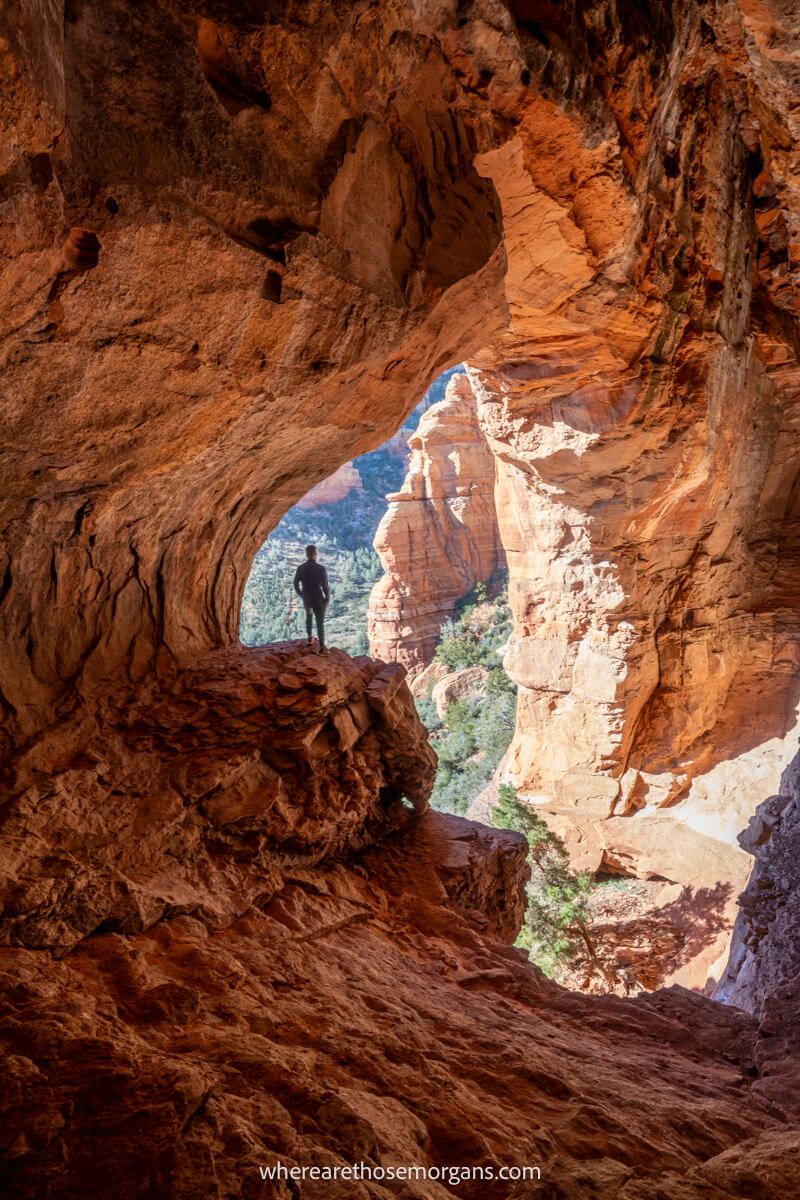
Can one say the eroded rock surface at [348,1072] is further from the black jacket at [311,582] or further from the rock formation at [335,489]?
the rock formation at [335,489]

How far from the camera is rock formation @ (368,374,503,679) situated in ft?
Answer: 87.2

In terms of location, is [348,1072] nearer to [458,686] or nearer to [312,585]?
[312,585]

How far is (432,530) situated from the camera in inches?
1072

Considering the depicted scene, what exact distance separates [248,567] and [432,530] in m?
21.6

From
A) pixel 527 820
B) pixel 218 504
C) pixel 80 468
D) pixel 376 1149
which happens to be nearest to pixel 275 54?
pixel 80 468

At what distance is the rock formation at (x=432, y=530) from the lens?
26578 millimetres

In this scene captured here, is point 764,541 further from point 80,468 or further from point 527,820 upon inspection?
point 80,468

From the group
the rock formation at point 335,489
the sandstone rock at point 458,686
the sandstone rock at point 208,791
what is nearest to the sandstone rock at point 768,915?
the sandstone rock at point 208,791

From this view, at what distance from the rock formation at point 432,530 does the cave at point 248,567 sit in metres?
19.2

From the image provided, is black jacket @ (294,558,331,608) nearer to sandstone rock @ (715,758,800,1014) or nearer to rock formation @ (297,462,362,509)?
sandstone rock @ (715,758,800,1014)

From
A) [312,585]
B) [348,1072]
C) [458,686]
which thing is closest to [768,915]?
[312,585]

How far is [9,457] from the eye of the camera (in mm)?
2986

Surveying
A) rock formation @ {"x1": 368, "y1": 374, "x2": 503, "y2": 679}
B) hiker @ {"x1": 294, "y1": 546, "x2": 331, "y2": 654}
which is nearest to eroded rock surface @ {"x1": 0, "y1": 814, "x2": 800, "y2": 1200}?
hiker @ {"x1": 294, "y1": 546, "x2": 331, "y2": 654}

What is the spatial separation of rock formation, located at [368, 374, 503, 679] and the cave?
19.2 m
